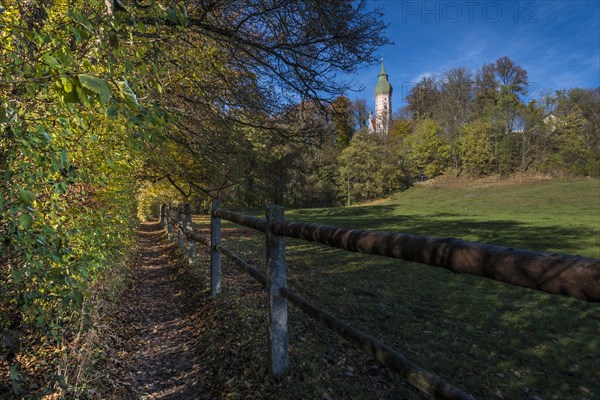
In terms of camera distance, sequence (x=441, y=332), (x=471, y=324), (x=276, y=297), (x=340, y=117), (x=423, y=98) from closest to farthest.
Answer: (x=276, y=297)
(x=441, y=332)
(x=471, y=324)
(x=340, y=117)
(x=423, y=98)

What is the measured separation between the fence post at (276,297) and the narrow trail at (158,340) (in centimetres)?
95

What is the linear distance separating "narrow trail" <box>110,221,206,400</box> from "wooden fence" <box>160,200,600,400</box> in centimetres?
131

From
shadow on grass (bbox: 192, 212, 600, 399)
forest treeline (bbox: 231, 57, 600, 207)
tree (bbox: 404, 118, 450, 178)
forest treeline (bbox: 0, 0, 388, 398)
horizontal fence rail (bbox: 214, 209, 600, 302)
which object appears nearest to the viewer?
horizontal fence rail (bbox: 214, 209, 600, 302)

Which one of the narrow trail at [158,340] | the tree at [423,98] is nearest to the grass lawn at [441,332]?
the narrow trail at [158,340]

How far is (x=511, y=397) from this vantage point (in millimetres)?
3812

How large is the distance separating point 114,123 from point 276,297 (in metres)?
2.33

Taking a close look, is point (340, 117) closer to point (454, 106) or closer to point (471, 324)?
point (471, 324)

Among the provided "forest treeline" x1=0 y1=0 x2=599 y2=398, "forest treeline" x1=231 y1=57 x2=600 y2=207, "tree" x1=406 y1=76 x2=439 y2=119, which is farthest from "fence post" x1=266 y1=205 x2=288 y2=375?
"tree" x1=406 y1=76 x2=439 y2=119

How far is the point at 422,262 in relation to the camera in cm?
161

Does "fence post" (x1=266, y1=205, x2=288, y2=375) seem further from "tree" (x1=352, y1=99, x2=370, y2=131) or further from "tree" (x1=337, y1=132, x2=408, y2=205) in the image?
"tree" (x1=337, y1=132, x2=408, y2=205)

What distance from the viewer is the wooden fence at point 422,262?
113 centimetres

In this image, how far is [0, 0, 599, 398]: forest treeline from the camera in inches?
86.0

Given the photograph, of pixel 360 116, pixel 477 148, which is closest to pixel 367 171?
pixel 477 148

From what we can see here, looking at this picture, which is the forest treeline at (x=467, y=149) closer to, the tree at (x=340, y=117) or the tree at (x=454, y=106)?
the tree at (x=454, y=106)
